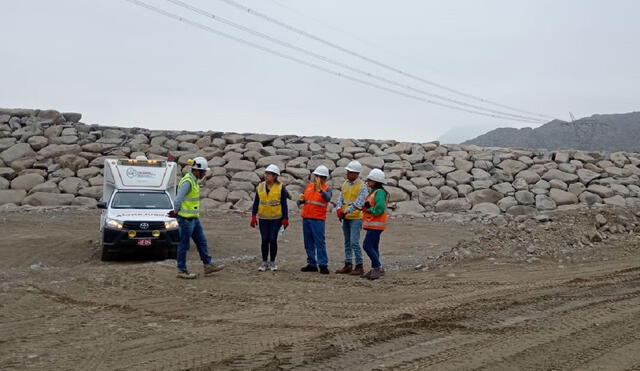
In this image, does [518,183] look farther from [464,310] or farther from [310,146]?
[464,310]

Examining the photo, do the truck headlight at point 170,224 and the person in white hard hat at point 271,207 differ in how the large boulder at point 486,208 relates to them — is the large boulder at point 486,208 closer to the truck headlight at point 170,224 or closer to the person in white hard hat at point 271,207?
the truck headlight at point 170,224

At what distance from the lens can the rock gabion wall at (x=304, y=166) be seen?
70.9 feet

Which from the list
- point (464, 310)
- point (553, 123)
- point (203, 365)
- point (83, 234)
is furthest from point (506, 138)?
point (203, 365)

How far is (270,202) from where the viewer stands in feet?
34.8

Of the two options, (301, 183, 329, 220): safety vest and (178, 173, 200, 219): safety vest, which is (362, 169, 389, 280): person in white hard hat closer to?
(301, 183, 329, 220): safety vest

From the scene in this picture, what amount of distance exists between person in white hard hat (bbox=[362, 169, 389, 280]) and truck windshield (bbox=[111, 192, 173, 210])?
18.9 ft

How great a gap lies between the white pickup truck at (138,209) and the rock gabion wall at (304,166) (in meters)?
6.54

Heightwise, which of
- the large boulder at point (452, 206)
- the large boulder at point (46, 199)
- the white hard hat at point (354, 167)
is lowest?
the large boulder at point (46, 199)

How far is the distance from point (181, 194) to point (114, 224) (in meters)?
3.66

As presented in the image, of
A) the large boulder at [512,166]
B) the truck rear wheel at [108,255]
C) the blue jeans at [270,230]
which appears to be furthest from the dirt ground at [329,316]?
the large boulder at [512,166]

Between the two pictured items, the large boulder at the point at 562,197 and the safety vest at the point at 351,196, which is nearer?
the safety vest at the point at 351,196

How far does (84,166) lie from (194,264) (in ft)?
41.6

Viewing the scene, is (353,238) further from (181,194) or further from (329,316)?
(329,316)

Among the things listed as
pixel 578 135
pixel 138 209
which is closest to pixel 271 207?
pixel 138 209
